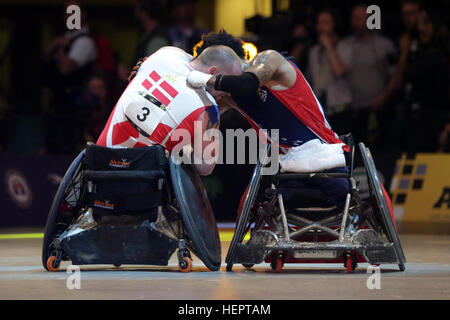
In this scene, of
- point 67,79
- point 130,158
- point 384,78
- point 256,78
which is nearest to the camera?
point 256,78

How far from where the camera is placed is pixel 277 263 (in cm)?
652

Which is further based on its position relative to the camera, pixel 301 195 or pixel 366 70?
pixel 366 70

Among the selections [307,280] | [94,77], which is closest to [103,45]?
[94,77]

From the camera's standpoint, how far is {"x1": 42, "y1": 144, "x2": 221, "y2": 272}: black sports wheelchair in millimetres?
6398

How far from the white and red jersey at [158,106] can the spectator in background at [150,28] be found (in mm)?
4571

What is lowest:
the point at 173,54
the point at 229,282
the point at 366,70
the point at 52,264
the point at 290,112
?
the point at 52,264

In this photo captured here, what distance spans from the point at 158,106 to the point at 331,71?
216 inches

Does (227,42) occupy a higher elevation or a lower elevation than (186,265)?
higher

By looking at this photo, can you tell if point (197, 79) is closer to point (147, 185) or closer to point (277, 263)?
point (147, 185)

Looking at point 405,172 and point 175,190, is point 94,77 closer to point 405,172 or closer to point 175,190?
point 405,172

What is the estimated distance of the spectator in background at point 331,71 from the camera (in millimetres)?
11594

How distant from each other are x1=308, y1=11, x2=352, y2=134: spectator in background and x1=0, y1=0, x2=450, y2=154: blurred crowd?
1cm

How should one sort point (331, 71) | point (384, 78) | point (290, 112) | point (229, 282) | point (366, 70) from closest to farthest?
point (229, 282) → point (290, 112) → point (331, 71) → point (366, 70) → point (384, 78)

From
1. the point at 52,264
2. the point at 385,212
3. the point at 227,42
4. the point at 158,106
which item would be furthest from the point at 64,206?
the point at 385,212
